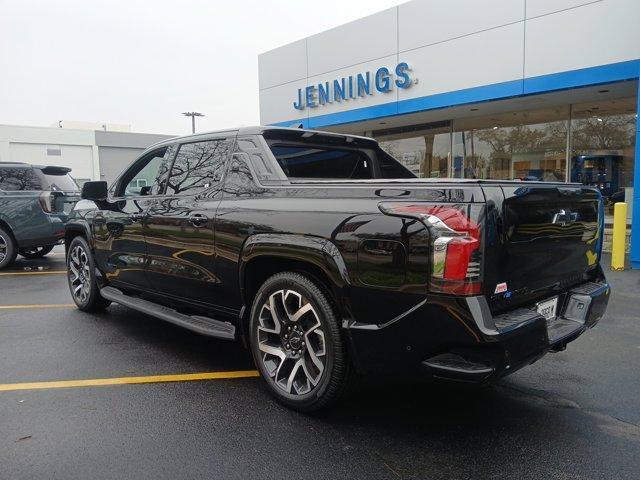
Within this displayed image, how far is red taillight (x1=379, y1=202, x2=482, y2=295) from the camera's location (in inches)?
97.2

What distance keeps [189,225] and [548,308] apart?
262 centimetres

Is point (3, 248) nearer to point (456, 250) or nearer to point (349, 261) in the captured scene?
point (349, 261)

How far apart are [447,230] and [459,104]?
11215 mm

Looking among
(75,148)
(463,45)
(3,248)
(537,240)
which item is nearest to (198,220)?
(537,240)

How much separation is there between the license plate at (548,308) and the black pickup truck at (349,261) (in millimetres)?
12

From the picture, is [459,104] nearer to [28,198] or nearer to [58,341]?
[28,198]

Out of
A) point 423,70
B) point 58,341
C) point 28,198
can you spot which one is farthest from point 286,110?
point 58,341

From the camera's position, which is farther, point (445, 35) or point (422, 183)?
point (445, 35)

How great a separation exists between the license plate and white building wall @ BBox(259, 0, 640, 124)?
891 centimetres

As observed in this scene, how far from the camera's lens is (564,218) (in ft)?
10.3

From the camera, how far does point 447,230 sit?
8.19 ft

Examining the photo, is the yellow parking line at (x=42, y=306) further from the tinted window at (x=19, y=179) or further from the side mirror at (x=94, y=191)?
the tinted window at (x=19, y=179)

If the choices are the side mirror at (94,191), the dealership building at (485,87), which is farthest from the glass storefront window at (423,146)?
the side mirror at (94,191)

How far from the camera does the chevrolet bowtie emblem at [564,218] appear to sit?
3.06 metres
